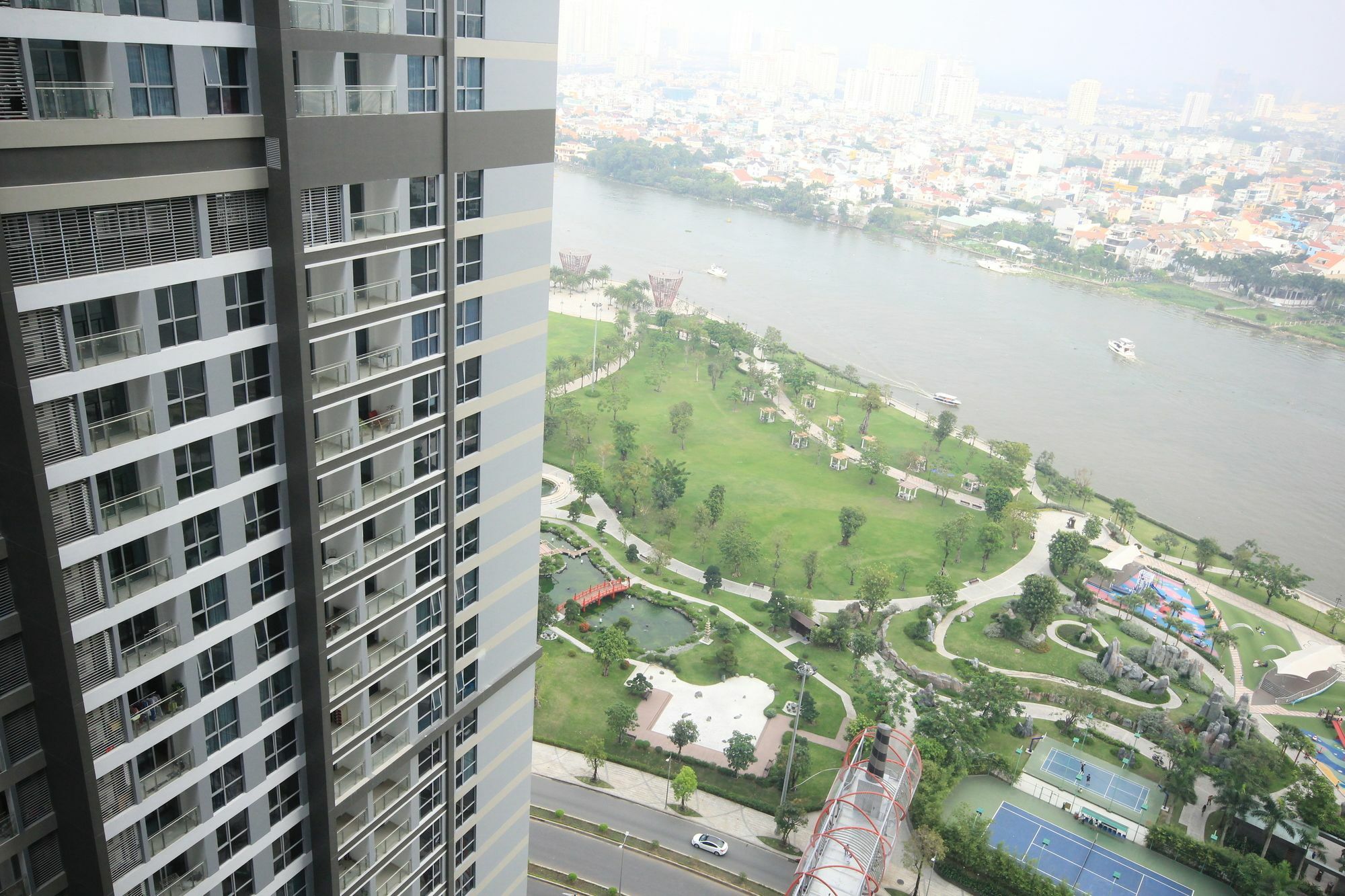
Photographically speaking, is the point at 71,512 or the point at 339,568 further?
the point at 339,568

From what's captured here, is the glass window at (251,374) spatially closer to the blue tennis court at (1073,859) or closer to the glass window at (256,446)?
the glass window at (256,446)

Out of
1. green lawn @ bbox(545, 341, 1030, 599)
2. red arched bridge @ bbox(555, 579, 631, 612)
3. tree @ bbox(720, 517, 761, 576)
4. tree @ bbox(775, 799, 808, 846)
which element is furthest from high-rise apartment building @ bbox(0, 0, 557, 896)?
green lawn @ bbox(545, 341, 1030, 599)

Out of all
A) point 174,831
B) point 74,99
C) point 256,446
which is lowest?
point 174,831

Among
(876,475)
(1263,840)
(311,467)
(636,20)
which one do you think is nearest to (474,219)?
(311,467)

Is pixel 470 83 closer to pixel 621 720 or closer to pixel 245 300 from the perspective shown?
pixel 245 300

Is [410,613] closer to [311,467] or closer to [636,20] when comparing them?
[311,467]

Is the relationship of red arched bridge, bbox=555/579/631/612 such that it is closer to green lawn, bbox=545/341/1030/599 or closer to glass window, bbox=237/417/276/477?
green lawn, bbox=545/341/1030/599

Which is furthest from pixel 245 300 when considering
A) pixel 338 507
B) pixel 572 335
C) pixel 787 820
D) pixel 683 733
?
pixel 572 335
